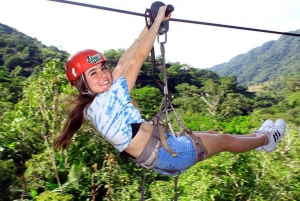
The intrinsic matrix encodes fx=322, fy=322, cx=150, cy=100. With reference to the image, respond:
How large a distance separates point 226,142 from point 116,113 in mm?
693

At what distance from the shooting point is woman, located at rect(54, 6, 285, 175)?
1564 millimetres

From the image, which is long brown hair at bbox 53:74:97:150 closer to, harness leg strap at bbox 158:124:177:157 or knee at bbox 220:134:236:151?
harness leg strap at bbox 158:124:177:157

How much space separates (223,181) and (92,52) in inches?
112

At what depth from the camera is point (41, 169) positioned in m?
4.92

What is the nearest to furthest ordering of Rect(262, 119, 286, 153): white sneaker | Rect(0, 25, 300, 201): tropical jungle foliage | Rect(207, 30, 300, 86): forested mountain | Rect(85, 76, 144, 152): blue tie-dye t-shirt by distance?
Rect(85, 76, 144, 152): blue tie-dye t-shirt < Rect(262, 119, 286, 153): white sneaker < Rect(0, 25, 300, 201): tropical jungle foliage < Rect(207, 30, 300, 86): forested mountain

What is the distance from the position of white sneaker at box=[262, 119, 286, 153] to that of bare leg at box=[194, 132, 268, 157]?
0.18 m

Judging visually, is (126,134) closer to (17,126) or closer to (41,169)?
(41,169)

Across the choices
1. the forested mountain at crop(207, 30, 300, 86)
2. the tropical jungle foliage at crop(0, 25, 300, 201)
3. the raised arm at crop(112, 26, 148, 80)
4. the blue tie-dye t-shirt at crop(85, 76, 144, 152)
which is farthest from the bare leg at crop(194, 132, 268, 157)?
the forested mountain at crop(207, 30, 300, 86)

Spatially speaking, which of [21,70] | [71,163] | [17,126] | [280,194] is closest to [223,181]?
[280,194]

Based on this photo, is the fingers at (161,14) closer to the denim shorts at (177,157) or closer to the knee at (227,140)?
the denim shorts at (177,157)

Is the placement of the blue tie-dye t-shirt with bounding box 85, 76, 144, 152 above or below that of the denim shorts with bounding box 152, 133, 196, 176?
above

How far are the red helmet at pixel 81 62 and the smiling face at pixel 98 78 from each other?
0.03m

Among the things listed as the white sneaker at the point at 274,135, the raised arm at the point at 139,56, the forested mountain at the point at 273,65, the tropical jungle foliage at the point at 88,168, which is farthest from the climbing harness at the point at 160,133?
the forested mountain at the point at 273,65

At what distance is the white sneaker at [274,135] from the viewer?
224 cm
